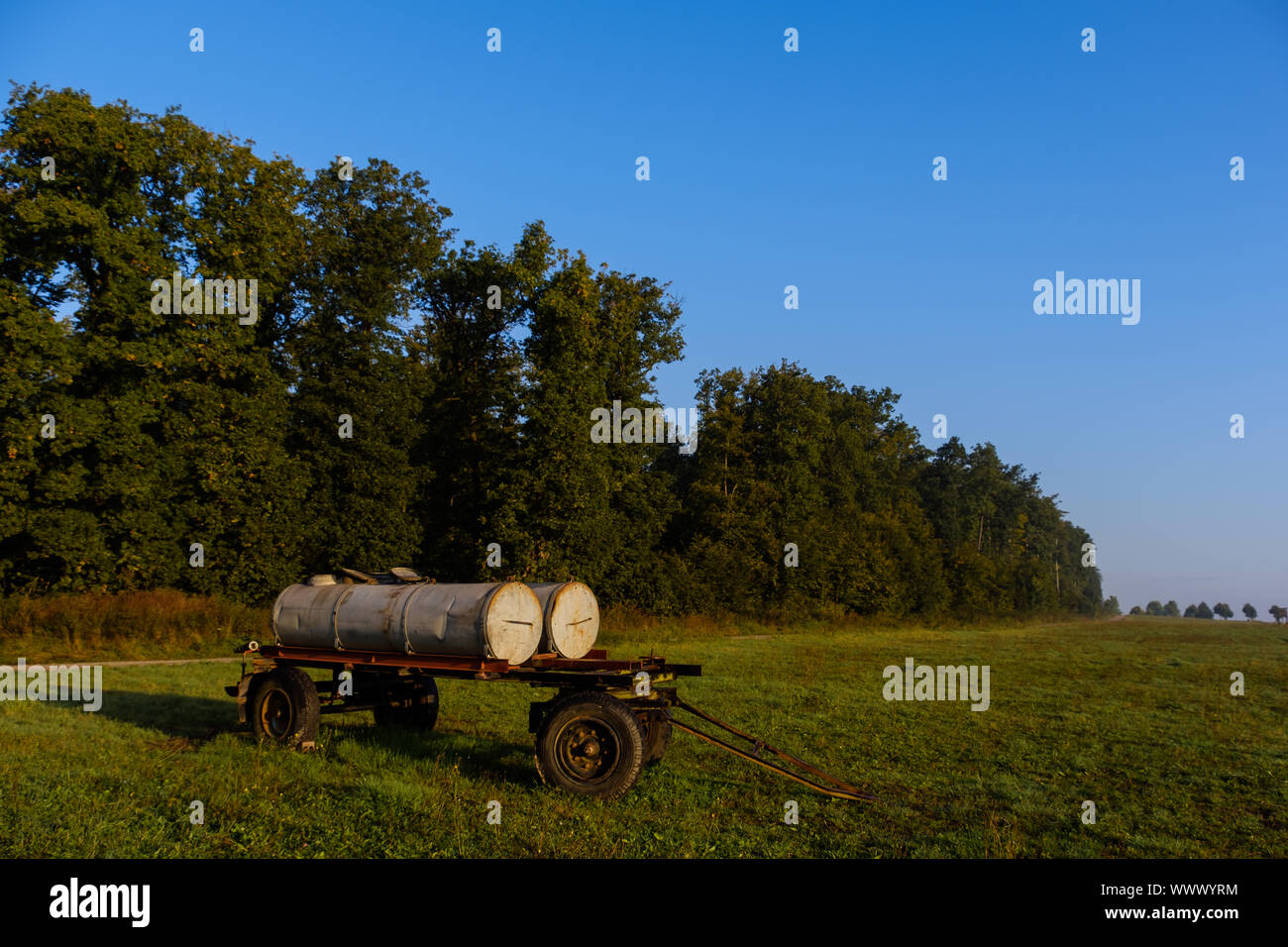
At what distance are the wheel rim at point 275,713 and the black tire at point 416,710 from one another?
1.97 m

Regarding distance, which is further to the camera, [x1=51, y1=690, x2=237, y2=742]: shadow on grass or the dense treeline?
the dense treeline

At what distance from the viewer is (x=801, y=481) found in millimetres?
52656

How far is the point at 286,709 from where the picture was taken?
10.7 m

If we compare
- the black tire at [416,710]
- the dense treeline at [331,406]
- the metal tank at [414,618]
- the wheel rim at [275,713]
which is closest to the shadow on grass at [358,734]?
the black tire at [416,710]

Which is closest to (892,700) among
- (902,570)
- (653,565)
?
(653,565)

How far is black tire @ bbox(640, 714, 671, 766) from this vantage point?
9305mm

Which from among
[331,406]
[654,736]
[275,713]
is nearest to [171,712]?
[275,713]

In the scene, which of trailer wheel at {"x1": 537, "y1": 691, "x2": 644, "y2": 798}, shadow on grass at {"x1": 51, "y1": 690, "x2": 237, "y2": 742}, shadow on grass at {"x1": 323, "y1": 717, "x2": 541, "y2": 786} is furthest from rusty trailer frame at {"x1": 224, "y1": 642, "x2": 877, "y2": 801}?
shadow on grass at {"x1": 51, "y1": 690, "x2": 237, "y2": 742}

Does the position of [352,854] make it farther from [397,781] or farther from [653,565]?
[653,565]

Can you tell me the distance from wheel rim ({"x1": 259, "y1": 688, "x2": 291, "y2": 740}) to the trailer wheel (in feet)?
14.1

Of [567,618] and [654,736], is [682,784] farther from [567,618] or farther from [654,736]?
[567,618]

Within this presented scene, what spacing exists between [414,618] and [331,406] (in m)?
29.6

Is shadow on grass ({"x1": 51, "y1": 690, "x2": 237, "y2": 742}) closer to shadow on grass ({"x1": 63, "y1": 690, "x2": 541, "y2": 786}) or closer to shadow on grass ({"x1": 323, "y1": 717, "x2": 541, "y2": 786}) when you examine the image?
shadow on grass ({"x1": 63, "y1": 690, "x2": 541, "y2": 786})

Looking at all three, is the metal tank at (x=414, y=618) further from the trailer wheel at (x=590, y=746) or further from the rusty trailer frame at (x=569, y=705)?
the trailer wheel at (x=590, y=746)
